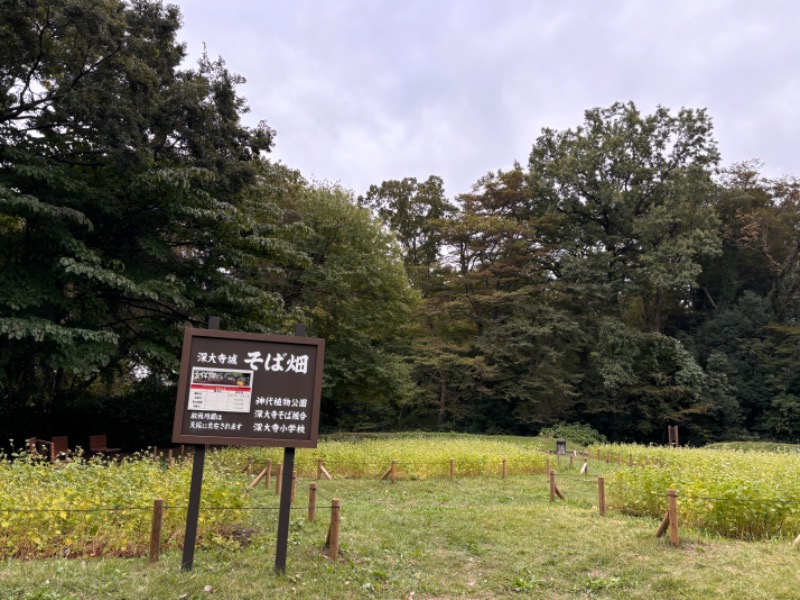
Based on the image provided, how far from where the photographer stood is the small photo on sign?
19.3 ft

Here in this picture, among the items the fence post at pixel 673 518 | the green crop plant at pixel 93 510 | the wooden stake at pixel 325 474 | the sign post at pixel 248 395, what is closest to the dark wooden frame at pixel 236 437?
the sign post at pixel 248 395

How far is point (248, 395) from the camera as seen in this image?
6.00m

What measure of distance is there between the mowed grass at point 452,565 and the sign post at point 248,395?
613mm

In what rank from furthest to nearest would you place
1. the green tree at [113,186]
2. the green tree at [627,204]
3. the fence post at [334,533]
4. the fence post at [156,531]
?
the green tree at [627,204]
the green tree at [113,186]
the fence post at [334,533]
the fence post at [156,531]

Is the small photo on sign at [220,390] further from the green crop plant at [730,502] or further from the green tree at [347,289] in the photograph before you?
the green tree at [347,289]

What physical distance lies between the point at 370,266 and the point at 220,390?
63.2 ft

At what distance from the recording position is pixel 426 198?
38469 millimetres

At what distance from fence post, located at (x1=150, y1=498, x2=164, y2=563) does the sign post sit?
0.38 metres

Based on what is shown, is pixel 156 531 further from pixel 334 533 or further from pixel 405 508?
pixel 405 508

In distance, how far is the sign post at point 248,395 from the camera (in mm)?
5816

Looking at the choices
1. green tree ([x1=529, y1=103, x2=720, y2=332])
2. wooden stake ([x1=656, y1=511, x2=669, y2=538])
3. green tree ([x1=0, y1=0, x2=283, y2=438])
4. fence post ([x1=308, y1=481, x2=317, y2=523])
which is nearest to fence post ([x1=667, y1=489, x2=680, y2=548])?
wooden stake ([x1=656, y1=511, x2=669, y2=538])

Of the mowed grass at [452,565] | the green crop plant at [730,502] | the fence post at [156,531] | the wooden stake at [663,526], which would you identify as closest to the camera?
the mowed grass at [452,565]

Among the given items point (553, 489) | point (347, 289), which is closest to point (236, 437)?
point (553, 489)

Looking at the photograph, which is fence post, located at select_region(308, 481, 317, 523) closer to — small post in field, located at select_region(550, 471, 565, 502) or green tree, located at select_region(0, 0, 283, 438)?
small post in field, located at select_region(550, 471, 565, 502)
